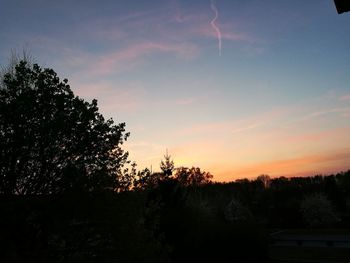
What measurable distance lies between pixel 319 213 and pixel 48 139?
55114mm

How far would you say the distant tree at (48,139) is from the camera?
43.3 ft

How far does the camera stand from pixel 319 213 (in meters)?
59.9

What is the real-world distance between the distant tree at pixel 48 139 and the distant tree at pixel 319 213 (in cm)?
5201

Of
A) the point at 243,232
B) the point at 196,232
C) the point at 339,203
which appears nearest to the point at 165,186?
the point at 196,232

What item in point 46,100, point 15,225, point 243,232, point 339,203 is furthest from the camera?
point 339,203

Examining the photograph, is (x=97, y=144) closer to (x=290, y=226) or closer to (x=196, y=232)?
(x=196, y=232)

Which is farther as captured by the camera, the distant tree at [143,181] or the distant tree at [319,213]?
the distant tree at [319,213]

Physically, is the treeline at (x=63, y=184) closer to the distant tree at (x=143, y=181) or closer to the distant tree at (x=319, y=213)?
the distant tree at (x=143, y=181)

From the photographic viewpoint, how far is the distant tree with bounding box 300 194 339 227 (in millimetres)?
59475

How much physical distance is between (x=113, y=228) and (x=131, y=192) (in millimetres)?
1729

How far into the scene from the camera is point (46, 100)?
13.9m

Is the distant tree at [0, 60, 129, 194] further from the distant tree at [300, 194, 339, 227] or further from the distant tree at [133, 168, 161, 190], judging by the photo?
the distant tree at [300, 194, 339, 227]

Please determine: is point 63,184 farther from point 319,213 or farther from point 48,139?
point 319,213

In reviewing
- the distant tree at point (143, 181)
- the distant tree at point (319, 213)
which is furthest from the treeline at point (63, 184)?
the distant tree at point (319, 213)
